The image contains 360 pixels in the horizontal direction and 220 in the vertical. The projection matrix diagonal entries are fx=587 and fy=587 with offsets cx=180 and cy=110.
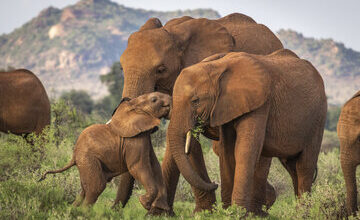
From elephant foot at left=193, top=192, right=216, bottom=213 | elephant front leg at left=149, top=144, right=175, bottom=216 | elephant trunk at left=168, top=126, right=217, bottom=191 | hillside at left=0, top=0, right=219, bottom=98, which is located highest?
elephant trunk at left=168, top=126, right=217, bottom=191

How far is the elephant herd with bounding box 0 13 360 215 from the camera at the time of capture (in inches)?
270

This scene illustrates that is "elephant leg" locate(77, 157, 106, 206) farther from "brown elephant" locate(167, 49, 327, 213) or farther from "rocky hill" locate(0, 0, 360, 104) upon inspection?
"rocky hill" locate(0, 0, 360, 104)

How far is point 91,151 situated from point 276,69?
8.28 ft

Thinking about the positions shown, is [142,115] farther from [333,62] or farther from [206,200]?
[333,62]

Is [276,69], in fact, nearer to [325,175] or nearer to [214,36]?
[214,36]

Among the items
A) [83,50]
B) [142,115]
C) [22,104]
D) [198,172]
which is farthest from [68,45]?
[142,115]

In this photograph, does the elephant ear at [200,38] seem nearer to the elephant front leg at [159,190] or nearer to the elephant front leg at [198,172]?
the elephant front leg at [198,172]

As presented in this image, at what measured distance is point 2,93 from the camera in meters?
11.9

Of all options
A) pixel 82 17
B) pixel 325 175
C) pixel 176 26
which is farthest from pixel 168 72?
pixel 82 17

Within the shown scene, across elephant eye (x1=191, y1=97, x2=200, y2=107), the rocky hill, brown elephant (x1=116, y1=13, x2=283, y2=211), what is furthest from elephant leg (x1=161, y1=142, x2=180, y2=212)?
the rocky hill

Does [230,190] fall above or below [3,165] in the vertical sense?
above

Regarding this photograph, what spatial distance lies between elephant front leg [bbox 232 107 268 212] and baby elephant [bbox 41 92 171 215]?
3.48 ft

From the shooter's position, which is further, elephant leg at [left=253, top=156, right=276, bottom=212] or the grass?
elephant leg at [left=253, top=156, right=276, bottom=212]

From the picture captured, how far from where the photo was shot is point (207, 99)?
686 cm
